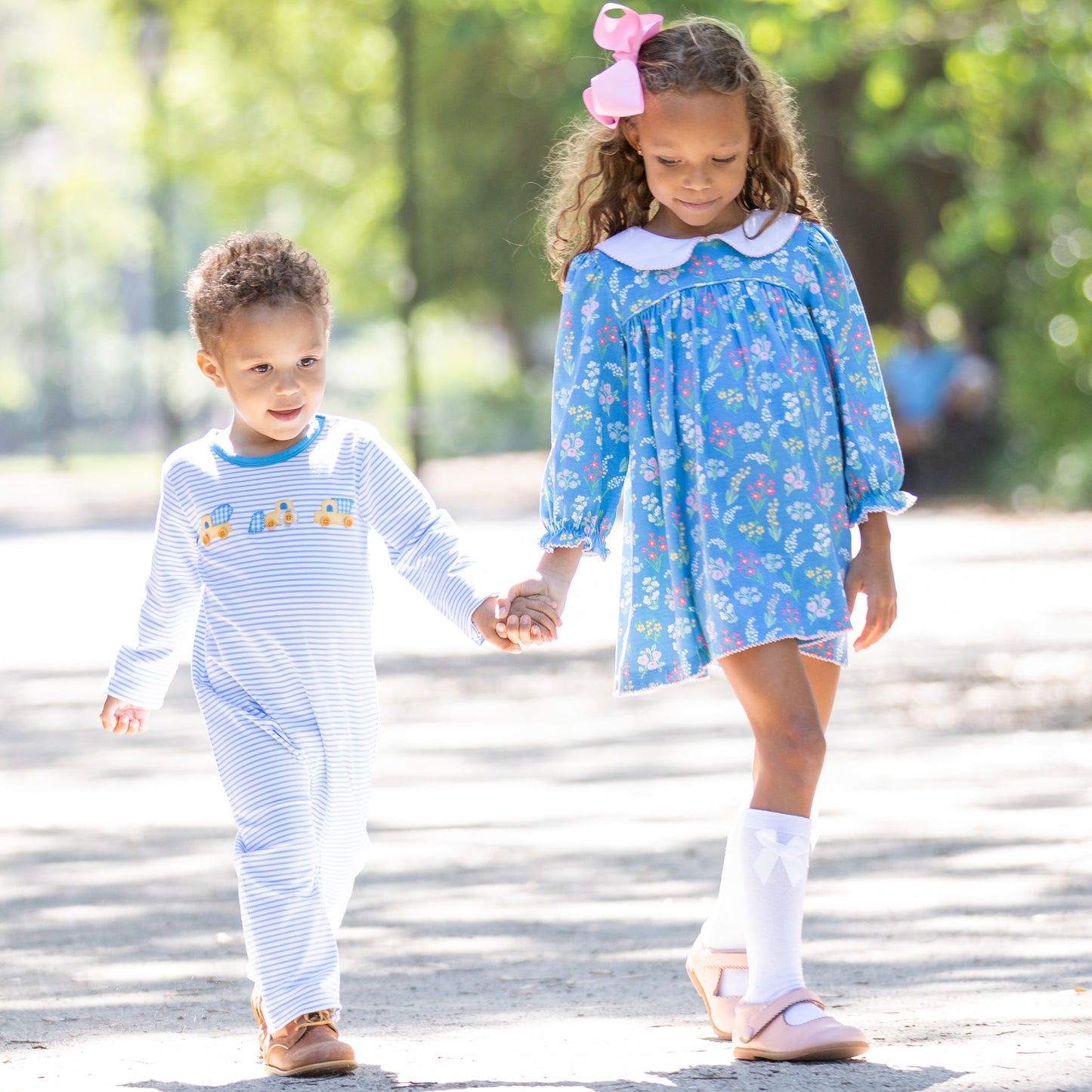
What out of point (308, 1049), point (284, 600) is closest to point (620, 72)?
point (284, 600)

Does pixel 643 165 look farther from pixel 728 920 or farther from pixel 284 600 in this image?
pixel 728 920

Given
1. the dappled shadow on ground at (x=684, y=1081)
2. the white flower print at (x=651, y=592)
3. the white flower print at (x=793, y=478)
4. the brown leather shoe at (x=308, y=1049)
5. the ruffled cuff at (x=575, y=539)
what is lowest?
the dappled shadow on ground at (x=684, y=1081)

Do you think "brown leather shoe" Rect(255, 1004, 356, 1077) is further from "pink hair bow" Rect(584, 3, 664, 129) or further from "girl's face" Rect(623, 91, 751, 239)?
"pink hair bow" Rect(584, 3, 664, 129)

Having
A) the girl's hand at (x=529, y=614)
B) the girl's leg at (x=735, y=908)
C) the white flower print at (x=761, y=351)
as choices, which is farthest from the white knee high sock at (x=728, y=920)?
the white flower print at (x=761, y=351)

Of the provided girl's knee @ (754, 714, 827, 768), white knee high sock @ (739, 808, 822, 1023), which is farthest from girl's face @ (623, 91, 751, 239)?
white knee high sock @ (739, 808, 822, 1023)

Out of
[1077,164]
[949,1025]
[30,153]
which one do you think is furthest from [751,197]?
[30,153]

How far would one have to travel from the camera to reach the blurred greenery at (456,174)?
16672 mm

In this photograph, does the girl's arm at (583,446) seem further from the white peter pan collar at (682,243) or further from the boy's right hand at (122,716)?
the boy's right hand at (122,716)

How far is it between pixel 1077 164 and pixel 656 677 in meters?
15.0

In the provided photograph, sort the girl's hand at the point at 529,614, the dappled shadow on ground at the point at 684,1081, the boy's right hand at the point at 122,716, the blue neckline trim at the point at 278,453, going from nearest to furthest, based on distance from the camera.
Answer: the dappled shadow on ground at the point at 684,1081
the girl's hand at the point at 529,614
the blue neckline trim at the point at 278,453
the boy's right hand at the point at 122,716

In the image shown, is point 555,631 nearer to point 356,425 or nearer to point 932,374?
point 356,425

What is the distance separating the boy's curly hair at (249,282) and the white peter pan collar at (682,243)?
0.56m

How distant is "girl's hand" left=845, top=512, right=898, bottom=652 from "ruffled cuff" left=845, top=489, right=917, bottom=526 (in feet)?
0.07

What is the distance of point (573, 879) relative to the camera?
559 centimetres
